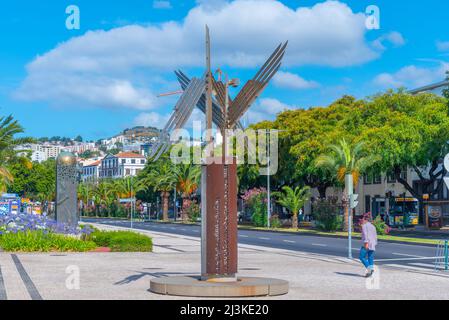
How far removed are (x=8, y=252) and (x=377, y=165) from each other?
111ft

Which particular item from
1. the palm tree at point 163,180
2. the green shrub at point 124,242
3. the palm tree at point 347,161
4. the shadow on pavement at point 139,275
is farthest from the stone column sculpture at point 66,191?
the palm tree at point 163,180

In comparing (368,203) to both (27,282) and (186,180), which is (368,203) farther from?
(27,282)

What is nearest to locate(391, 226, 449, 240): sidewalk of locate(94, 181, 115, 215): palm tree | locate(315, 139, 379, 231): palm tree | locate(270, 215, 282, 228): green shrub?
locate(315, 139, 379, 231): palm tree

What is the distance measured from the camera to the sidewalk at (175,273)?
47.4ft

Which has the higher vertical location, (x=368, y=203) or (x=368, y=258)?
(x=368, y=203)

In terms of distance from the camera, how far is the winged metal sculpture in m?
15.4

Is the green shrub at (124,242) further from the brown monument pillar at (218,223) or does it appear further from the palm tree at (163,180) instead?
the palm tree at (163,180)

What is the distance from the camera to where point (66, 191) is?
35.0 m

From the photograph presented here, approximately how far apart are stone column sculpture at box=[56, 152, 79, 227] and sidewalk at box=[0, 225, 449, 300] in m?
8.25

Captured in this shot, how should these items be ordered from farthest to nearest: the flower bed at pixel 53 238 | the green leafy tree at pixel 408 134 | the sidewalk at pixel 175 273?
1. the green leafy tree at pixel 408 134
2. the flower bed at pixel 53 238
3. the sidewalk at pixel 175 273

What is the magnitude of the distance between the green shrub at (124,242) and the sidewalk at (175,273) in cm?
149

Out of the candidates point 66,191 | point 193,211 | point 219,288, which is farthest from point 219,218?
point 193,211

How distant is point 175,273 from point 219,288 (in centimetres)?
573

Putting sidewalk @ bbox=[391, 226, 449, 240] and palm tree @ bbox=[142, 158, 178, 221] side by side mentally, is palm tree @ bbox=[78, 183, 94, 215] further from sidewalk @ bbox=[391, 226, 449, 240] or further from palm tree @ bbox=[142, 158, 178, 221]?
sidewalk @ bbox=[391, 226, 449, 240]
